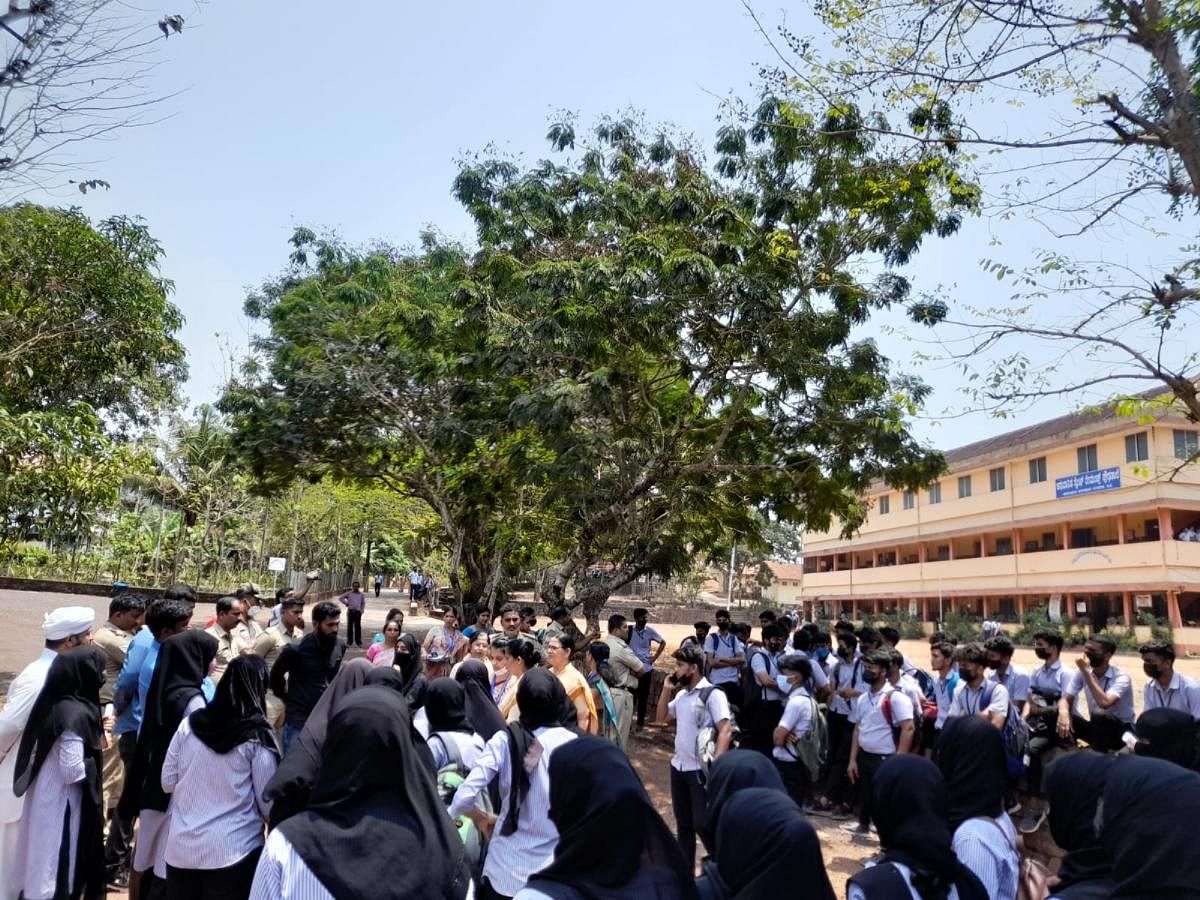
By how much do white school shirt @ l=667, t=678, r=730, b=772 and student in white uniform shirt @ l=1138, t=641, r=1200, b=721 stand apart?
2.83 m

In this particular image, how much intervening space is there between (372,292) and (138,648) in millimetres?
10731

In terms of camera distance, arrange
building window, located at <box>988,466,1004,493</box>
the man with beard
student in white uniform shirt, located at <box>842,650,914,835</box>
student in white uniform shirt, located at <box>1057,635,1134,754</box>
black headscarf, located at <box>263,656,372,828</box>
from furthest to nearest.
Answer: building window, located at <box>988,466,1004,493</box> < student in white uniform shirt, located at <box>842,650,914,835</box> < student in white uniform shirt, located at <box>1057,635,1134,754</box> < the man with beard < black headscarf, located at <box>263,656,372,828</box>

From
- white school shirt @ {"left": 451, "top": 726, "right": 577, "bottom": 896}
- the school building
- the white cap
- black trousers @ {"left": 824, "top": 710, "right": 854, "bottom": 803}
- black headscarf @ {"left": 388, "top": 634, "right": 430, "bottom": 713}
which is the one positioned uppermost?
the school building

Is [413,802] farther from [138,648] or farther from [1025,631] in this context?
[1025,631]

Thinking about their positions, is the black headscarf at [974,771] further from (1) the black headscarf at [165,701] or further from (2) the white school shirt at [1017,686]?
(2) the white school shirt at [1017,686]

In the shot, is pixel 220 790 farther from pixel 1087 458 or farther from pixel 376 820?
pixel 1087 458

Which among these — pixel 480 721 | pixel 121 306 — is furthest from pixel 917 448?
pixel 121 306

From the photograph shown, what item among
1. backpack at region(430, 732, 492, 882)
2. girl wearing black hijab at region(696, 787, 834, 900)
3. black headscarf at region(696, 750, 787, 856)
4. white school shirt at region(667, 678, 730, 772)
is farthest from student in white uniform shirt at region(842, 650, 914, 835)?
girl wearing black hijab at region(696, 787, 834, 900)

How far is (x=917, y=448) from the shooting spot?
10.6 metres

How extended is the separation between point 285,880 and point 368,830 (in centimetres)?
Result: 24

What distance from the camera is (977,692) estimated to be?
5637mm

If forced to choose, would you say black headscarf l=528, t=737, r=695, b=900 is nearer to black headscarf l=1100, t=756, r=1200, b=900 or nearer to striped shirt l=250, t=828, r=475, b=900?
striped shirt l=250, t=828, r=475, b=900

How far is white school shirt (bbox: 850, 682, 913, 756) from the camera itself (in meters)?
5.97

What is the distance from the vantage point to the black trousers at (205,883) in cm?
307
